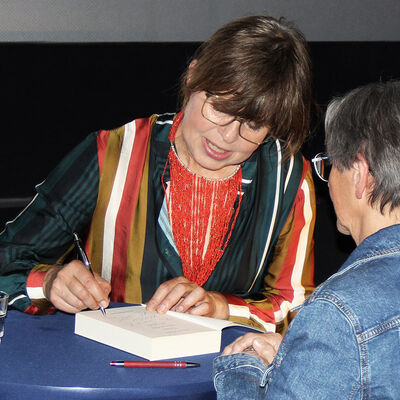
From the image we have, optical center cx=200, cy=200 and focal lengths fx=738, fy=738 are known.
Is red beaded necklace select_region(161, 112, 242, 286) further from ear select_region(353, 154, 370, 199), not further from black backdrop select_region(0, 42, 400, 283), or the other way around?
black backdrop select_region(0, 42, 400, 283)

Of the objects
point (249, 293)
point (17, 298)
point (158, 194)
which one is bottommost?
point (249, 293)

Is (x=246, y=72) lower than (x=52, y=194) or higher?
higher

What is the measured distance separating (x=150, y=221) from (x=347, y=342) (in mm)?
1138

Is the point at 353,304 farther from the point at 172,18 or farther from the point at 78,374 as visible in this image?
the point at 172,18

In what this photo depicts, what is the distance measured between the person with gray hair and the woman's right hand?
440 millimetres

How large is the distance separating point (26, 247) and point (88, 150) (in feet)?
1.14

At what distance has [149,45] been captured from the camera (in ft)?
12.8

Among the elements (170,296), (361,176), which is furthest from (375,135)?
(170,296)

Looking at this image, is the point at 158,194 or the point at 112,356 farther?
the point at 158,194

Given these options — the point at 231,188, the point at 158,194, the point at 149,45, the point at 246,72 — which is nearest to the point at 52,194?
the point at 158,194

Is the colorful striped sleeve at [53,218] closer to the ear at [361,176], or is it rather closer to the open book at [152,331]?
the open book at [152,331]

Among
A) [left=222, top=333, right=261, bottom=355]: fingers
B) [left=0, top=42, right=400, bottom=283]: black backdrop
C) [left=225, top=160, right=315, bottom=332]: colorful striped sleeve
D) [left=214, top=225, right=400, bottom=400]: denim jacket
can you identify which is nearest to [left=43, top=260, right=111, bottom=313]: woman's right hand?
[left=222, top=333, right=261, bottom=355]: fingers

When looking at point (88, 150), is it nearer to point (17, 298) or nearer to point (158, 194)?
point (158, 194)

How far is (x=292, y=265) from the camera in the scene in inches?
89.3
